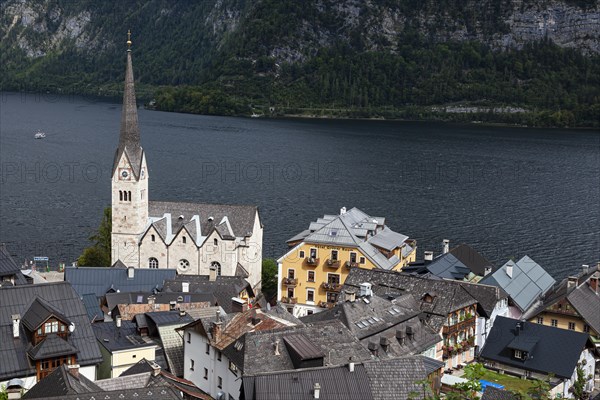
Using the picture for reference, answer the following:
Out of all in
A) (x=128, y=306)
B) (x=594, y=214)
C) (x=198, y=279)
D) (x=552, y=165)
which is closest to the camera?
(x=128, y=306)

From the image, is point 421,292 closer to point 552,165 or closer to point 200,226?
point 200,226

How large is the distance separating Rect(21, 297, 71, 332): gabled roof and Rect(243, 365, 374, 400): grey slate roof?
1072 centimetres

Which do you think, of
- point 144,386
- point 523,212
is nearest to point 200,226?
point 144,386

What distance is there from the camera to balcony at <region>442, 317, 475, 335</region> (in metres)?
56.3

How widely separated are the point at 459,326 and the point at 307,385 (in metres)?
23.7

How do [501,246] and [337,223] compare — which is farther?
[501,246]

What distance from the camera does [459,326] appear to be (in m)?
57.2

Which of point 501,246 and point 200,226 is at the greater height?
point 200,226

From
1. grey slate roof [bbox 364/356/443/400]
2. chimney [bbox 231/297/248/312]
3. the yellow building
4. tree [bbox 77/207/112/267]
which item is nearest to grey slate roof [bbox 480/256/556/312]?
Result: the yellow building

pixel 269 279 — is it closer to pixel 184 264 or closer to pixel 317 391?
pixel 184 264

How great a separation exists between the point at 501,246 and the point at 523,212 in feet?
88.4

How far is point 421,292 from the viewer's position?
6003 cm

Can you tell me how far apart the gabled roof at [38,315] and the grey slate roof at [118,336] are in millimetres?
4806

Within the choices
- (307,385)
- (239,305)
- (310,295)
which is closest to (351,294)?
(239,305)
